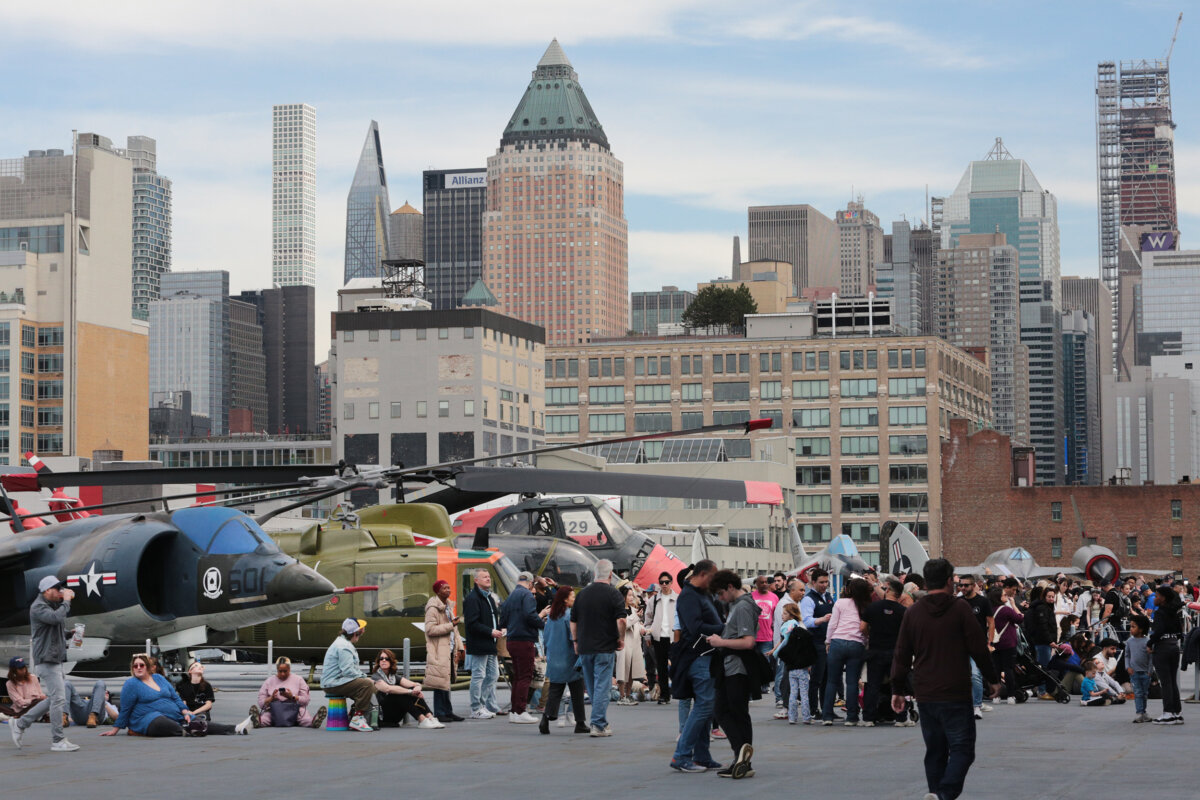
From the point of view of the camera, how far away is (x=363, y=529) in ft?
79.7

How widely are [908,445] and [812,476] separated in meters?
8.44

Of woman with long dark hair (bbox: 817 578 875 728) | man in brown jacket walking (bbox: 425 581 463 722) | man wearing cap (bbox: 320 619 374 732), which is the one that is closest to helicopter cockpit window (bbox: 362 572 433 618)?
man in brown jacket walking (bbox: 425 581 463 722)

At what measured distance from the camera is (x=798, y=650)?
1828 cm

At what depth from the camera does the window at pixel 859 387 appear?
444 ft

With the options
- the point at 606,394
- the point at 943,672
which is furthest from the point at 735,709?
the point at 606,394

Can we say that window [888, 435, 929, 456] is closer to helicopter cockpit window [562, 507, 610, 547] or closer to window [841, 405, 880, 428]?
window [841, 405, 880, 428]

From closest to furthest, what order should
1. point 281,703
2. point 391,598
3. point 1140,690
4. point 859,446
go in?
point 281,703, point 1140,690, point 391,598, point 859,446

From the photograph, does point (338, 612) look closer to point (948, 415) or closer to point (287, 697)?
point (287, 697)

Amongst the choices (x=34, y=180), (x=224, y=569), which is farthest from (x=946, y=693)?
(x=34, y=180)

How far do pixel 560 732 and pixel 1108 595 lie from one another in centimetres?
1169

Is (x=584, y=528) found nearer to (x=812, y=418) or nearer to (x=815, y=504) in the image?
(x=815, y=504)

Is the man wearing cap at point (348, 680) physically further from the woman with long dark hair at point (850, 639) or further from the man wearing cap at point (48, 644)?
the woman with long dark hair at point (850, 639)

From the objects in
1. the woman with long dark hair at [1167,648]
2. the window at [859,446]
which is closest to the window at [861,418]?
the window at [859,446]

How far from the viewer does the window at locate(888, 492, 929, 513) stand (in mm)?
131625
